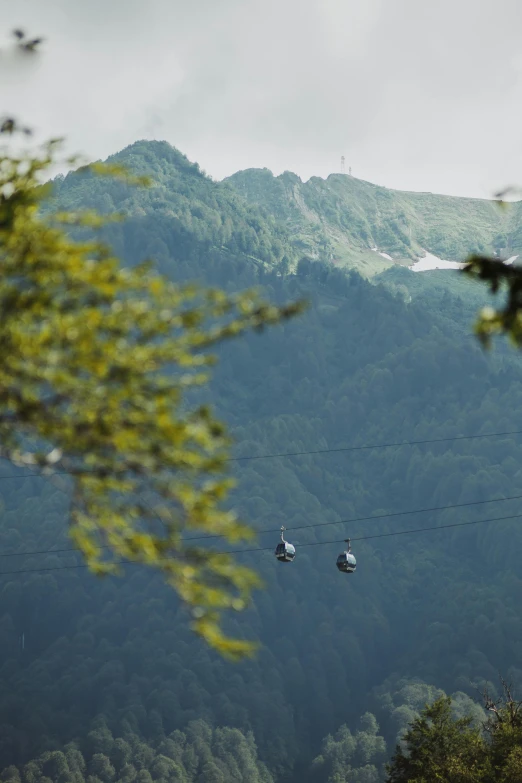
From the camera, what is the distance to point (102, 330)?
8406 millimetres

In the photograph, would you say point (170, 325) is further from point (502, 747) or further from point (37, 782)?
point (37, 782)

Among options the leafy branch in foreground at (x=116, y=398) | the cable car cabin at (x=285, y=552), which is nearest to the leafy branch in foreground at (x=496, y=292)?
the leafy branch in foreground at (x=116, y=398)

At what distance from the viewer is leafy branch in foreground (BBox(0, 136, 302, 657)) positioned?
323 inches

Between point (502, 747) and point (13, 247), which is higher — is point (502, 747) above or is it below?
below

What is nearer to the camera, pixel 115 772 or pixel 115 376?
pixel 115 376

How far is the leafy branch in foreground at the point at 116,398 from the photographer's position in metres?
8.20

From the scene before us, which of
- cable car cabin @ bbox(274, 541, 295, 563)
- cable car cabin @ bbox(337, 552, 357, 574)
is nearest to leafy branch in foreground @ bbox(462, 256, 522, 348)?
cable car cabin @ bbox(337, 552, 357, 574)

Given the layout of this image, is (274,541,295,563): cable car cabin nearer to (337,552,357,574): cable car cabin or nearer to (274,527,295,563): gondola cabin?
(274,527,295,563): gondola cabin

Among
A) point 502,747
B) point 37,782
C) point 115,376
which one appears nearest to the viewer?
point 115,376

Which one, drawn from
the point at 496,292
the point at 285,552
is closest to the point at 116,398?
the point at 496,292

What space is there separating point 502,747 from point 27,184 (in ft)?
138

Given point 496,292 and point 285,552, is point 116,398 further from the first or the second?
point 285,552

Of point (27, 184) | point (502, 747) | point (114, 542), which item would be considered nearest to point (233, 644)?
point (114, 542)

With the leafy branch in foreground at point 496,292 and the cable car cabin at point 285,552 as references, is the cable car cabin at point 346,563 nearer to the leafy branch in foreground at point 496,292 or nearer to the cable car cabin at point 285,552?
the cable car cabin at point 285,552
